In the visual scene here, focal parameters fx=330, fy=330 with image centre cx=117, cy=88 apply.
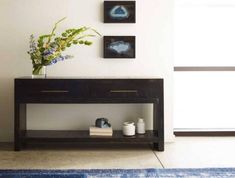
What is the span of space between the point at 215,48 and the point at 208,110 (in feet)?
2.46

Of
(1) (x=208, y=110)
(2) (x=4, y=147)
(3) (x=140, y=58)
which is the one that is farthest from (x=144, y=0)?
(2) (x=4, y=147)

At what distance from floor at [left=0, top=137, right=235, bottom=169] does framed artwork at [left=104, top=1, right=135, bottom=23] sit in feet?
4.45

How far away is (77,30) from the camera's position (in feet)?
11.1

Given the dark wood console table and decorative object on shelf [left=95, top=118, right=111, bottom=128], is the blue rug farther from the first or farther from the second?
decorative object on shelf [left=95, top=118, right=111, bottom=128]

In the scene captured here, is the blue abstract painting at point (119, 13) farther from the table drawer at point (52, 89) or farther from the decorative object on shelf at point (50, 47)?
the table drawer at point (52, 89)

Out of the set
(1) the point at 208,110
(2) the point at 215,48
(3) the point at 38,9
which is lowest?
(1) the point at 208,110

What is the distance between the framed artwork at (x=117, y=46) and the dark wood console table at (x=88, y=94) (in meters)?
0.52

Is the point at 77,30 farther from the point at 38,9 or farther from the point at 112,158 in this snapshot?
the point at 112,158

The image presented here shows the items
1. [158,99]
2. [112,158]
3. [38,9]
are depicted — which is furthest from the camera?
[38,9]

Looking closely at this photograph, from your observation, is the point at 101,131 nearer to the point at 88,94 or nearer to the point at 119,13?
the point at 88,94

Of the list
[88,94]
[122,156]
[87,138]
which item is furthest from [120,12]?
[122,156]

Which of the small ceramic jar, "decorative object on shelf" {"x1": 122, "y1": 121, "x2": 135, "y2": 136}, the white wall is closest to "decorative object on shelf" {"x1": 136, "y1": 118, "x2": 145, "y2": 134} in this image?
the small ceramic jar

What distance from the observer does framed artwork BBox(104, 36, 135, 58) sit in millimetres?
3604

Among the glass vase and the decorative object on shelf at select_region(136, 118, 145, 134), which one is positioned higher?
the glass vase
